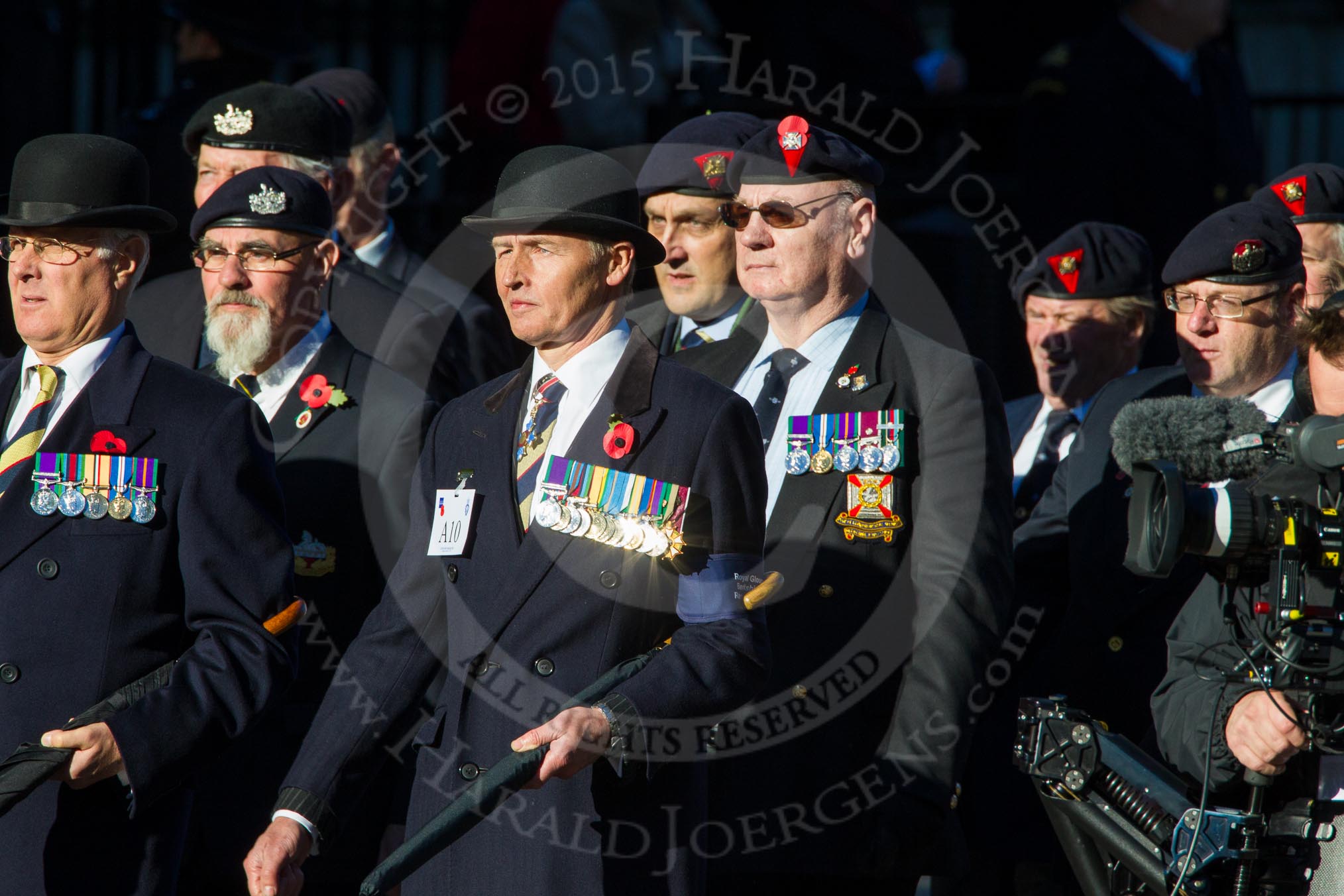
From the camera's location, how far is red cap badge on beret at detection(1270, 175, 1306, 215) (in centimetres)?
538

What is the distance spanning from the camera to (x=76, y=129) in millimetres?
8656

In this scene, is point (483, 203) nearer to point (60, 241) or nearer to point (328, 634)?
point (328, 634)

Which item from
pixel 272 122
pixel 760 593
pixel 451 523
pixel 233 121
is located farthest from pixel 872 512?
pixel 233 121

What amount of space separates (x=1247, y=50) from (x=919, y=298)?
4096 mm

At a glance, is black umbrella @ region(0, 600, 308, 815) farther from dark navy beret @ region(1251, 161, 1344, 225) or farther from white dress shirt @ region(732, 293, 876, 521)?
dark navy beret @ region(1251, 161, 1344, 225)

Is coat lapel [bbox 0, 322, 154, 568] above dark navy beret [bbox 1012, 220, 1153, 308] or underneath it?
underneath

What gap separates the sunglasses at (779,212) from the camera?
464 centimetres

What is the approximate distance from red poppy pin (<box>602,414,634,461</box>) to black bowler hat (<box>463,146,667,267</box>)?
0.41 m

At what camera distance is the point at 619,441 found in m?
3.76

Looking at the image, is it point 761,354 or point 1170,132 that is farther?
point 1170,132

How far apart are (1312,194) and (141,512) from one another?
333cm

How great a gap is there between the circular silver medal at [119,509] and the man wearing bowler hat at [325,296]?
1.53 meters

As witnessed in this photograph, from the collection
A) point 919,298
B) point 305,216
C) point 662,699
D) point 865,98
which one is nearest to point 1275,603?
point 662,699

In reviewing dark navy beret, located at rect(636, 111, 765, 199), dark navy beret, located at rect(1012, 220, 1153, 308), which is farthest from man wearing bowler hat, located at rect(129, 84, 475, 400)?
dark navy beret, located at rect(1012, 220, 1153, 308)
